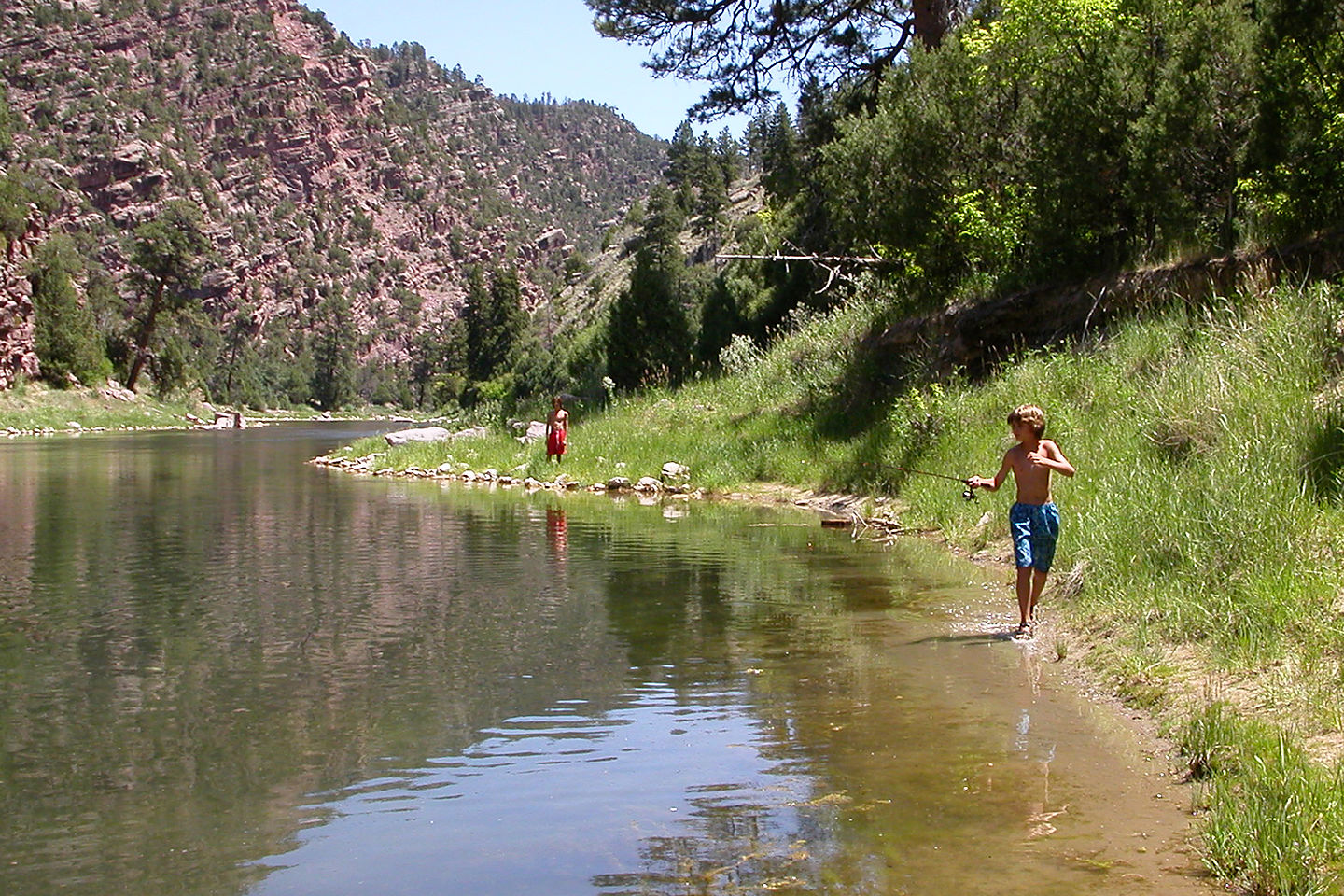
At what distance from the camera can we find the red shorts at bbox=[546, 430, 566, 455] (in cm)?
2664

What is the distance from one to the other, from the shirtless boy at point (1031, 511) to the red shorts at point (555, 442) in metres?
17.7

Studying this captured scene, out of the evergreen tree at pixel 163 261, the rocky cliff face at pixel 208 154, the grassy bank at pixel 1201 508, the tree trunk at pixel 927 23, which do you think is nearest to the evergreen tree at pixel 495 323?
the evergreen tree at pixel 163 261

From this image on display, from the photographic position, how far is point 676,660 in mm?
8766

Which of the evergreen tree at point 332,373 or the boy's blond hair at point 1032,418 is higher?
the evergreen tree at point 332,373

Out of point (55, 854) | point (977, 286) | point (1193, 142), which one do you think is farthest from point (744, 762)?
point (977, 286)

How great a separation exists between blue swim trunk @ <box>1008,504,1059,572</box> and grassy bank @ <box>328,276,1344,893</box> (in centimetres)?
54

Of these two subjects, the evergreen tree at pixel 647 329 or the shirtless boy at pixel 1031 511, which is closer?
the shirtless boy at pixel 1031 511

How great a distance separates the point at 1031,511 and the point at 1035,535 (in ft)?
0.59

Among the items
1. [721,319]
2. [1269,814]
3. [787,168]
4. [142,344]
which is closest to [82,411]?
[142,344]

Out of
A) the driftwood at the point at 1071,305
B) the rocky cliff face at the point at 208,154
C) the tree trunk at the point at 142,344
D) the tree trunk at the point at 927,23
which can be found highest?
the rocky cliff face at the point at 208,154

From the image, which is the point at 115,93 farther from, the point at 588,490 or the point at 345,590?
the point at 345,590

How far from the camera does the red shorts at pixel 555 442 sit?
2664 centimetres

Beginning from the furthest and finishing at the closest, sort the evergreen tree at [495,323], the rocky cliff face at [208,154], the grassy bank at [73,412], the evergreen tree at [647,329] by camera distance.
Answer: the rocky cliff face at [208,154] < the evergreen tree at [495,323] < the grassy bank at [73,412] < the evergreen tree at [647,329]

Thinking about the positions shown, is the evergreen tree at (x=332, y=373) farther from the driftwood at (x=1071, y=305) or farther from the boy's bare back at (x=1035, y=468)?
the boy's bare back at (x=1035, y=468)
